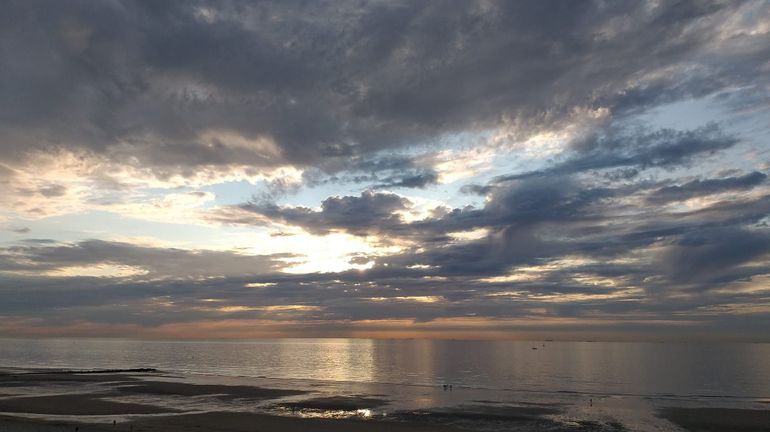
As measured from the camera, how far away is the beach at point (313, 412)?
155 ft

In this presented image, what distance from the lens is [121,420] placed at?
48.2 m

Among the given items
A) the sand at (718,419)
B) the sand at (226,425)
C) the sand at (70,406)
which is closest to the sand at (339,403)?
the sand at (226,425)

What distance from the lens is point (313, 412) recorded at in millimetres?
56062

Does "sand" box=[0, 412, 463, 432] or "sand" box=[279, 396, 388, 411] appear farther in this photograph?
"sand" box=[279, 396, 388, 411]

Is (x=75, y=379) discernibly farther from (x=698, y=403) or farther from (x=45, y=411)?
(x=698, y=403)

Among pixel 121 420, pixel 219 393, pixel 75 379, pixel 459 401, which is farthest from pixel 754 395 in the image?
pixel 75 379

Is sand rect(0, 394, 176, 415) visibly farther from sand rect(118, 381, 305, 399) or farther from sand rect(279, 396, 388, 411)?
sand rect(279, 396, 388, 411)

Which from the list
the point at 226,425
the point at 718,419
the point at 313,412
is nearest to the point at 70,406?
the point at 226,425

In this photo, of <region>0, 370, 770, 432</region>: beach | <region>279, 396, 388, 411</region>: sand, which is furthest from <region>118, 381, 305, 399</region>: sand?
<region>279, 396, 388, 411</region>: sand

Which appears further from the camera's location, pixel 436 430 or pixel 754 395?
pixel 754 395

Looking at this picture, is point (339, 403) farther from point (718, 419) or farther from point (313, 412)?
point (718, 419)

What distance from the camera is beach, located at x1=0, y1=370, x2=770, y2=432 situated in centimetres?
4731

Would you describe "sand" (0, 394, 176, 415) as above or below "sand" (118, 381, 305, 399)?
above

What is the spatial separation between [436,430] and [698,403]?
43.2 metres
